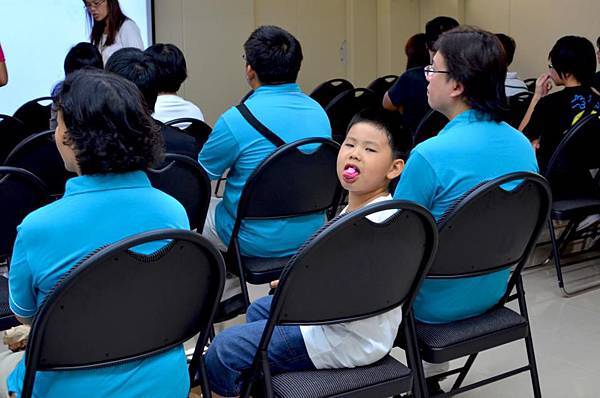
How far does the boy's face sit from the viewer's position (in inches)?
86.4

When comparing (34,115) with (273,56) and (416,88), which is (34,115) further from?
(416,88)

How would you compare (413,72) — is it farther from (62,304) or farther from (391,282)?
(62,304)

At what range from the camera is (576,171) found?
12.4ft

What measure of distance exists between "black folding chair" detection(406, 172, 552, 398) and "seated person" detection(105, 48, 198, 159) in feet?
4.26

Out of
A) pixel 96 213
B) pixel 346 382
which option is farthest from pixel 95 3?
pixel 346 382

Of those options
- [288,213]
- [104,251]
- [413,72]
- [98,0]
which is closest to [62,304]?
[104,251]

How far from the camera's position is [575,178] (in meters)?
3.82

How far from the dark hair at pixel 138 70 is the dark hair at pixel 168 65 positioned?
0.25 meters

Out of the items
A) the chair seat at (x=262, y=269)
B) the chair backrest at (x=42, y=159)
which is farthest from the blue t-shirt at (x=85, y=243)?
the chair backrest at (x=42, y=159)

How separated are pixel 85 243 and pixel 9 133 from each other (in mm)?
2702

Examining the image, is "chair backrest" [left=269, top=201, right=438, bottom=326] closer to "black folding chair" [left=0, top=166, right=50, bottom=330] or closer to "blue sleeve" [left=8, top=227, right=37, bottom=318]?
"blue sleeve" [left=8, top=227, right=37, bottom=318]

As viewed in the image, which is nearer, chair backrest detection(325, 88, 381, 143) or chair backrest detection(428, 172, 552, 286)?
chair backrest detection(428, 172, 552, 286)

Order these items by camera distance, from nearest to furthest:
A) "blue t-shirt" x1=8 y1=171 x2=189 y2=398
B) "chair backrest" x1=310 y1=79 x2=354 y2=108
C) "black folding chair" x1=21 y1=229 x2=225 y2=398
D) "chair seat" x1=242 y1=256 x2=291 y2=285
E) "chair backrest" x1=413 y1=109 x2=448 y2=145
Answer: "black folding chair" x1=21 y1=229 x2=225 y2=398 < "blue t-shirt" x1=8 y1=171 x2=189 y2=398 < "chair seat" x1=242 y1=256 x2=291 y2=285 < "chair backrest" x1=413 y1=109 x2=448 y2=145 < "chair backrest" x1=310 y1=79 x2=354 y2=108

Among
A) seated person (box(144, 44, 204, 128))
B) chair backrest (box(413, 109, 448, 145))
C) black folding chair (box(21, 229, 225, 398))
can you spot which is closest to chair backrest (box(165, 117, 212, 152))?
seated person (box(144, 44, 204, 128))
